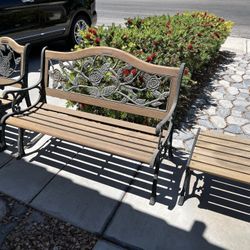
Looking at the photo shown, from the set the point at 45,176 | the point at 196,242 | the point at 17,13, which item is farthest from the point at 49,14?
the point at 196,242

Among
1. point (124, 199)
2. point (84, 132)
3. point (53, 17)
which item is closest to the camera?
point (124, 199)

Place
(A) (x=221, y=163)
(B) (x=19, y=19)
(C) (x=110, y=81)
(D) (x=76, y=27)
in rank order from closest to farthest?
(A) (x=221, y=163), (C) (x=110, y=81), (B) (x=19, y=19), (D) (x=76, y=27)

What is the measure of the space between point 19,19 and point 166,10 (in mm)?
10135

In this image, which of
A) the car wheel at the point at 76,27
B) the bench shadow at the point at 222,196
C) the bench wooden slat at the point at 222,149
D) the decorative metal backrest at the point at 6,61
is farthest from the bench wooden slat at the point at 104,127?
the car wheel at the point at 76,27

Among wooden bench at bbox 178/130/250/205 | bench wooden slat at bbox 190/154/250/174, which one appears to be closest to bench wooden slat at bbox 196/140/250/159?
wooden bench at bbox 178/130/250/205

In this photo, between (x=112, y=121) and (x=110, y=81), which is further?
(x=110, y=81)

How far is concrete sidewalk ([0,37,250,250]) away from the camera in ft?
8.80

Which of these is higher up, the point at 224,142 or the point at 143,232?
the point at 224,142

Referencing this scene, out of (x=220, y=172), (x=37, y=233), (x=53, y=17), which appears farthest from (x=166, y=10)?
(x=37, y=233)

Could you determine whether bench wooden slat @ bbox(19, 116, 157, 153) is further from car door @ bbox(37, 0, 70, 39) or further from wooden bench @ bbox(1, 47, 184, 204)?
car door @ bbox(37, 0, 70, 39)

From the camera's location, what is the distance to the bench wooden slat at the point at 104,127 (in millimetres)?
3110

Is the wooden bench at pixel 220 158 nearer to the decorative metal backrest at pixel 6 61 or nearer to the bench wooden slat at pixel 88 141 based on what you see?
the bench wooden slat at pixel 88 141

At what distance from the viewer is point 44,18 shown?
6754 mm

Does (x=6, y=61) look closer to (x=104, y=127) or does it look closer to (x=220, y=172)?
(x=104, y=127)
